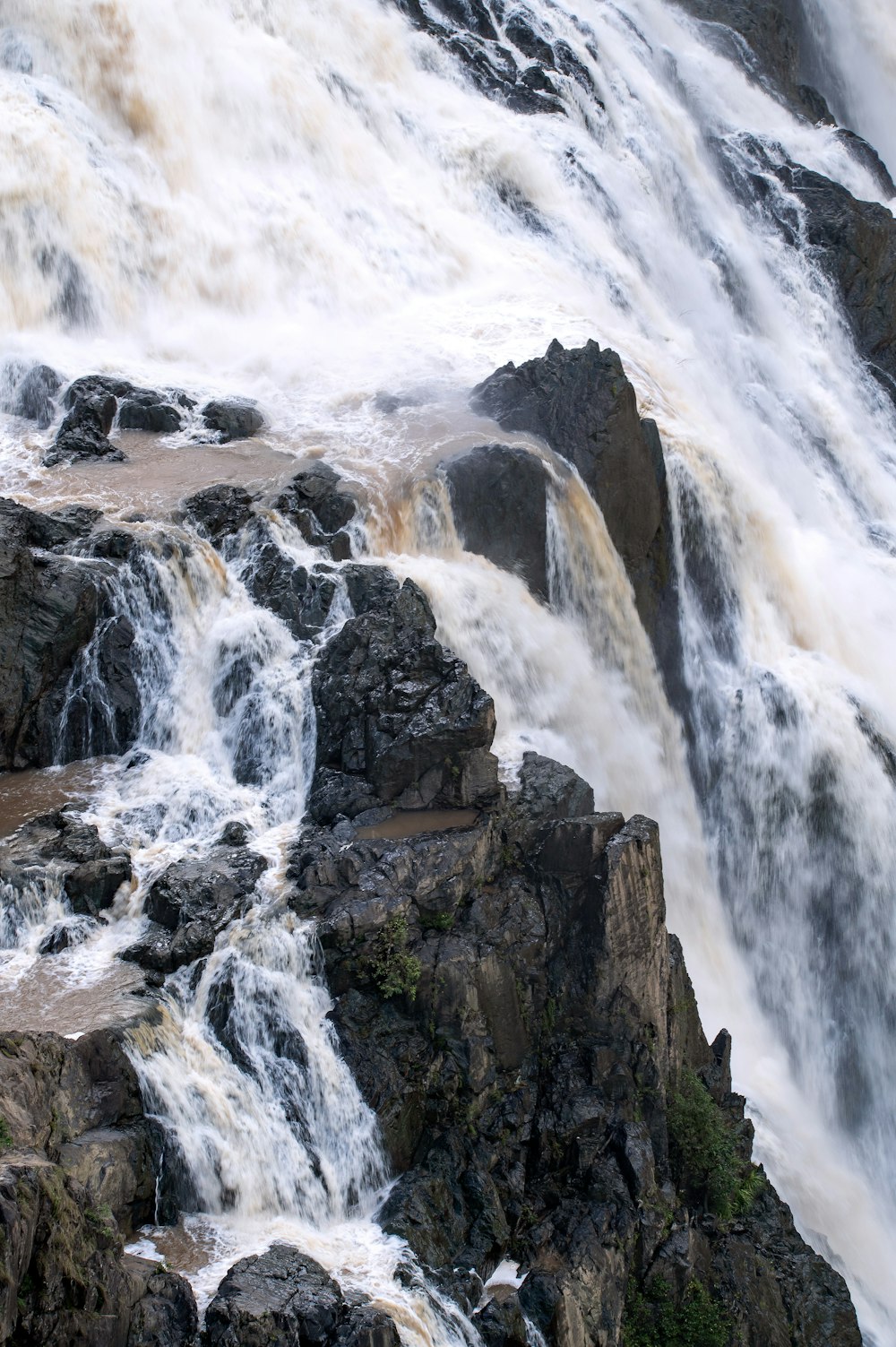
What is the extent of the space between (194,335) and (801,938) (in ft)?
56.4

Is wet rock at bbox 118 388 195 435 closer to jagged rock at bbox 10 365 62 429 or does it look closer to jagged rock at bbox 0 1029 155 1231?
jagged rock at bbox 10 365 62 429

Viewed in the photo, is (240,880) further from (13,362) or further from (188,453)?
(13,362)

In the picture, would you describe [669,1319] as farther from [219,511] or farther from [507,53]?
[507,53]

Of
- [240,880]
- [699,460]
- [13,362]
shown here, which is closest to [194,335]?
[13,362]

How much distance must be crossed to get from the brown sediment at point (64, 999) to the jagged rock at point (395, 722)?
155 inches

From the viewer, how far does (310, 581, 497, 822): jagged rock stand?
1711 cm

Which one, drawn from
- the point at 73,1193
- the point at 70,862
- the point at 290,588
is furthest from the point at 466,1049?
the point at 290,588

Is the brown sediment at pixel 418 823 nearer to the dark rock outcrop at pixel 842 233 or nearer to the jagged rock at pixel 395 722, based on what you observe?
the jagged rock at pixel 395 722

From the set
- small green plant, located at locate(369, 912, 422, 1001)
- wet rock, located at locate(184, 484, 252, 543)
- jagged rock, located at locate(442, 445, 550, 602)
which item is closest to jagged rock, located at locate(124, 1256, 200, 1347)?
small green plant, located at locate(369, 912, 422, 1001)

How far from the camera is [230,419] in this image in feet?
78.9

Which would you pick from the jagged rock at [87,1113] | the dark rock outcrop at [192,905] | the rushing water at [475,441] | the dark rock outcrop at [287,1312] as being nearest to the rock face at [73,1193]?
the jagged rock at [87,1113]

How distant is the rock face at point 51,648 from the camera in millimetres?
17344

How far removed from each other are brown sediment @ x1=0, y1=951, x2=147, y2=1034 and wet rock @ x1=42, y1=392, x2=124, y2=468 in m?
10.7

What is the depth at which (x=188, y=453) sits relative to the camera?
75.6 feet
